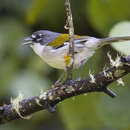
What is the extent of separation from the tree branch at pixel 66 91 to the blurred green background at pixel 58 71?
0.50 m

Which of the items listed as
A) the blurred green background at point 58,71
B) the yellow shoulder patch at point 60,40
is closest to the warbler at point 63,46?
the yellow shoulder patch at point 60,40

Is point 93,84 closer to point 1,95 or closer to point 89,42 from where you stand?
point 89,42

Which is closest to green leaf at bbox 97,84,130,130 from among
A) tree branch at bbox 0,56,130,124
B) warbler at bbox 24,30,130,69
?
warbler at bbox 24,30,130,69

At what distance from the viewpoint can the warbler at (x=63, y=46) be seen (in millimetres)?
2020

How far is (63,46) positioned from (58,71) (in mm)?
511

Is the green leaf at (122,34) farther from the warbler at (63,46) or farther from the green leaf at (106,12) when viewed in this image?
the green leaf at (106,12)

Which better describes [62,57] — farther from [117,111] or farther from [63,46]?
[117,111]

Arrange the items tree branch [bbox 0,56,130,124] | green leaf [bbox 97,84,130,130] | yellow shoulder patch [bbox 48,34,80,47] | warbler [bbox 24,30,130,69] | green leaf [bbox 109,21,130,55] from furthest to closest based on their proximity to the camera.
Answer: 1. green leaf [bbox 97,84,130,130]
2. yellow shoulder patch [bbox 48,34,80,47]
3. warbler [bbox 24,30,130,69]
4. green leaf [bbox 109,21,130,55]
5. tree branch [bbox 0,56,130,124]

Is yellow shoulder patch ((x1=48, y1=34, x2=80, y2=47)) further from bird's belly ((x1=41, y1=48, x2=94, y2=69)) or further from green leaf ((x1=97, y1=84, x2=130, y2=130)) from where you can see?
green leaf ((x1=97, y1=84, x2=130, y2=130))

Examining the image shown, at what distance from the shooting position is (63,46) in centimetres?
216

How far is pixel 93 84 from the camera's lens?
1565mm

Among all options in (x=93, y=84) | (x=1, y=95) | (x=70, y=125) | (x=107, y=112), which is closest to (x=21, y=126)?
(x=1, y=95)

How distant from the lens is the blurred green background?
2320mm

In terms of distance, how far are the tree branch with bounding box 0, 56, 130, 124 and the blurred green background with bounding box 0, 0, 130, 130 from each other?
503 mm
